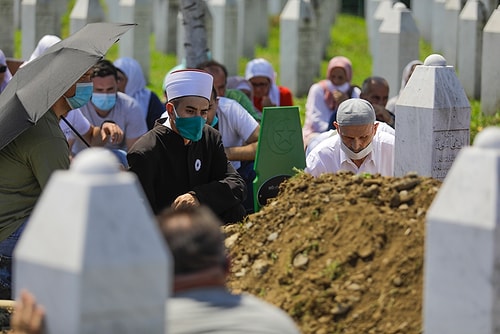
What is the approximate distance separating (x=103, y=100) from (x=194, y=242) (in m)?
6.96

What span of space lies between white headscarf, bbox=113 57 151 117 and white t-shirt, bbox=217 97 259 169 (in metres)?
2.48

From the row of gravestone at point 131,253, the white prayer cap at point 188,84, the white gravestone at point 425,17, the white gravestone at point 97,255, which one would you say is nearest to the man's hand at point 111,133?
the white prayer cap at point 188,84

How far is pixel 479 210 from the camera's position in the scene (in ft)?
15.6

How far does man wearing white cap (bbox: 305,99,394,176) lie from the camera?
813cm

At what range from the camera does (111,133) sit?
10.3 m

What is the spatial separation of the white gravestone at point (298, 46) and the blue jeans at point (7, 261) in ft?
45.3

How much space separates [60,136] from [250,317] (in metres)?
3.24

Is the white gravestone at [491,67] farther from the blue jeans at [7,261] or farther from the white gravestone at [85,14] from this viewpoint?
the blue jeans at [7,261]

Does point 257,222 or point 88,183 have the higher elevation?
point 88,183

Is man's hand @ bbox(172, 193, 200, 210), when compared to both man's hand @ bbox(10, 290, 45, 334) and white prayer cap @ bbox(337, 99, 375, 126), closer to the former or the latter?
white prayer cap @ bbox(337, 99, 375, 126)

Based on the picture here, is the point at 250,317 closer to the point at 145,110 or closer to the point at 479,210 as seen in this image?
the point at 479,210

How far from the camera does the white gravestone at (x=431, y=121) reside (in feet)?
25.6

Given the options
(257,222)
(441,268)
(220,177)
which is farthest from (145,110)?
(441,268)

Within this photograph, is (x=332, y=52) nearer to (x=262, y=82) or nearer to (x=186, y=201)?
(x=262, y=82)
